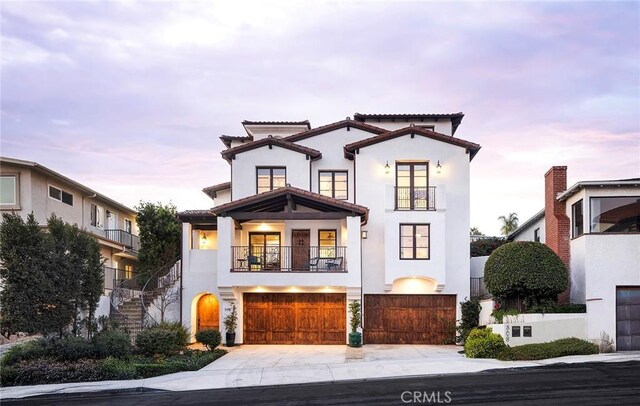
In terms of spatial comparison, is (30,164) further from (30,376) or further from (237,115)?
(30,376)

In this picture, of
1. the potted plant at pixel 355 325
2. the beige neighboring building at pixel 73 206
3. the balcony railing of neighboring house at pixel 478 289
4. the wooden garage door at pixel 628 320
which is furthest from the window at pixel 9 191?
the wooden garage door at pixel 628 320

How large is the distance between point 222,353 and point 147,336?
3485 mm

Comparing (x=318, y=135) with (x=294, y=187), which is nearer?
(x=294, y=187)

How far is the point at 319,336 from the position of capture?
88.8ft

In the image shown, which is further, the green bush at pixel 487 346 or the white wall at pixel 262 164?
the white wall at pixel 262 164

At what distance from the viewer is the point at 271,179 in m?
28.8

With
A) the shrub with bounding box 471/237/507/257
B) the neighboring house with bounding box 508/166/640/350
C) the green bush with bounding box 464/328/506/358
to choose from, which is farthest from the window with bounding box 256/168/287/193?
the neighboring house with bounding box 508/166/640/350

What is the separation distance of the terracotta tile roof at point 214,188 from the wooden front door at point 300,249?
4762 millimetres

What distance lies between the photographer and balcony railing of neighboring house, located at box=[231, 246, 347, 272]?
2661 cm

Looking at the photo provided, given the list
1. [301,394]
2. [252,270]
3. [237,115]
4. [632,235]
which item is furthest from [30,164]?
[632,235]

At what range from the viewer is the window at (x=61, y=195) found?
32253 mm

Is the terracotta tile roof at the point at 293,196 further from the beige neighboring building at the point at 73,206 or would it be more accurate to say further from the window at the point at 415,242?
the beige neighboring building at the point at 73,206

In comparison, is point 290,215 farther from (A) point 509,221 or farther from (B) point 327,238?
(A) point 509,221

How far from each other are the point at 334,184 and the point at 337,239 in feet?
8.90
